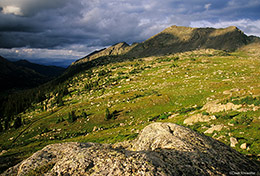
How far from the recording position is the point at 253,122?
19.5 meters

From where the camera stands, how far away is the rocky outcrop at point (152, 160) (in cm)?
590

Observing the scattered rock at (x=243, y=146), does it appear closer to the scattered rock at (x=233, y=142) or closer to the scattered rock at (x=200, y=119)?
the scattered rock at (x=233, y=142)

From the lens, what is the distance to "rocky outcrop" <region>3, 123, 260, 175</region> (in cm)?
590

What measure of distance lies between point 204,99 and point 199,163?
45829 millimetres

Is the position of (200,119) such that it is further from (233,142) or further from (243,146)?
(243,146)

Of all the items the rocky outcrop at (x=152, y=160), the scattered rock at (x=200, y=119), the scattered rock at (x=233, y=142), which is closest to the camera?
the rocky outcrop at (x=152, y=160)

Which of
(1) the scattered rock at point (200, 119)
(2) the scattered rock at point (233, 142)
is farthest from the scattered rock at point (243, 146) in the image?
(1) the scattered rock at point (200, 119)

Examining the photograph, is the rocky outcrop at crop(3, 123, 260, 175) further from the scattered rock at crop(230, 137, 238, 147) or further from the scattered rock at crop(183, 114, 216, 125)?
the scattered rock at crop(183, 114, 216, 125)

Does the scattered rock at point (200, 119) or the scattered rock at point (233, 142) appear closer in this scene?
the scattered rock at point (233, 142)

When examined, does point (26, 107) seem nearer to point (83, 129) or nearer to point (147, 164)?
point (83, 129)

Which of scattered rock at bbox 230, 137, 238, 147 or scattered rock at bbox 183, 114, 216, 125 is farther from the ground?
scattered rock at bbox 230, 137, 238, 147

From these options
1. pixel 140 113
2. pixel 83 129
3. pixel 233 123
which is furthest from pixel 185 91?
pixel 83 129

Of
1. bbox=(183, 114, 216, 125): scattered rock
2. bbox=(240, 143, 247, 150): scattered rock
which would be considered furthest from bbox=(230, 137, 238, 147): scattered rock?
bbox=(183, 114, 216, 125): scattered rock

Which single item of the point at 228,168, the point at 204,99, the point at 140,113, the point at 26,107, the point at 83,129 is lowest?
the point at 26,107
